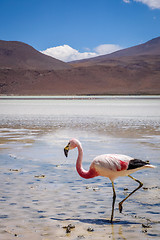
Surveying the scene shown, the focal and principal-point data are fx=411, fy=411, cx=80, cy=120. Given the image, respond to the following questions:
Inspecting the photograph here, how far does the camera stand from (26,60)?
184625 millimetres

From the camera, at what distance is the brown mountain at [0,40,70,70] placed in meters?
174

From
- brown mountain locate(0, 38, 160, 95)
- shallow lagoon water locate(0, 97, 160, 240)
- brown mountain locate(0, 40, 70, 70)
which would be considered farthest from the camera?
brown mountain locate(0, 40, 70, 70)

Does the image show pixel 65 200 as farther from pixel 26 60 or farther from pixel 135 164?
pixel 26 60

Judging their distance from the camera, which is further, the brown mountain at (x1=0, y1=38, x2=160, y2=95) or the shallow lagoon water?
the brown mountain at (x1=0, y1=38, x2=160, y2=95)

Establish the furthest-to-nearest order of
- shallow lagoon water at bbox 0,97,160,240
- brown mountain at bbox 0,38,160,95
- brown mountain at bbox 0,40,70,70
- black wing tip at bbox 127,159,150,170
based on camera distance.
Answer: brown mountain at bbox 0,40,70,70
brown mountain at bbox 0,38,160,95
black wing tip at bbox 127,159,150,170
shallow lagoon water at bbox 0,97,160,240

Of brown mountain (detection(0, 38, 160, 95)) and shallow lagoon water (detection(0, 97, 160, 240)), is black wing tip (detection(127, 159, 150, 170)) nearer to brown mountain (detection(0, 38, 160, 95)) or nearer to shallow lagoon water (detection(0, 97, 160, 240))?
shallow lagoon water (detection(0, 97, 160, 240))

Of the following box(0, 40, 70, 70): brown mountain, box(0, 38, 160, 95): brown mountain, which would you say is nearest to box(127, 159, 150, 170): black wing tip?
box(0, 38, 160, 95): brown mountain

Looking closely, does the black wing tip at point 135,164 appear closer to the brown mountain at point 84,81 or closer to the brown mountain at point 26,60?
the brown mountain at point 84,81

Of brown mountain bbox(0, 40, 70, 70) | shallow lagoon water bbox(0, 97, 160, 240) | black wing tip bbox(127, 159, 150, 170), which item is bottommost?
shallow lagoon water bbox(0, 97, 160, 240)

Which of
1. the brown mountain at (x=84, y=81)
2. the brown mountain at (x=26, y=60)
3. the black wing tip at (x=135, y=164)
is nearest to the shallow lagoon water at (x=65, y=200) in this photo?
the black wing tip at (x=135, y=164)

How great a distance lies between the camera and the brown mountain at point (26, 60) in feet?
571

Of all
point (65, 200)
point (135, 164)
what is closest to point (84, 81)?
point (65, 200)

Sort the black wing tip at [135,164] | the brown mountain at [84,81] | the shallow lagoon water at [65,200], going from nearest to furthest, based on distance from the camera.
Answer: the shallow lagoon water at [65,200] → the black wing tip at [135,164] → the brown mountain at [84,81]

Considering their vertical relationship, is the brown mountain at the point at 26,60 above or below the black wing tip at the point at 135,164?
above
